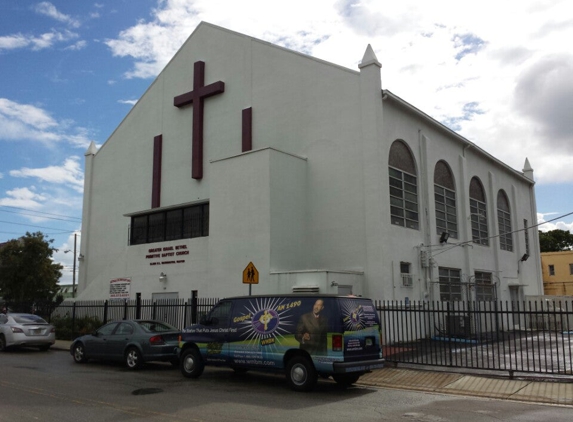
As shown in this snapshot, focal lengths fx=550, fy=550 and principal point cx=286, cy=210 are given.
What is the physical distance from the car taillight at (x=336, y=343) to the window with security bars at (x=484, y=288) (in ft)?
60.6

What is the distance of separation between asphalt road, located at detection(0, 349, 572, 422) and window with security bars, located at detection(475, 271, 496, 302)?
56.4ft

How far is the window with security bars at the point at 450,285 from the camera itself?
2465 cm

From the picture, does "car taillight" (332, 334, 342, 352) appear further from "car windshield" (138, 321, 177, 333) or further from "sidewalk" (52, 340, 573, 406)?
"car windshield" (138, 321, 177, 333)

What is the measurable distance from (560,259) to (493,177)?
109ft

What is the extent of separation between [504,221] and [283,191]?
17.8 metres

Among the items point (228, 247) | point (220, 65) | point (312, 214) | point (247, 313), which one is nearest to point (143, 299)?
point (228, 247)

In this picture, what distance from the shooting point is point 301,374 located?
1146cm

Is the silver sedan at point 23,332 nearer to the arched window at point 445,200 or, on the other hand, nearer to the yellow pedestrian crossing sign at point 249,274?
the yellow pedestrian crossing sign at point 249,274

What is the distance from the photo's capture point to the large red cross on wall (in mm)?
27188

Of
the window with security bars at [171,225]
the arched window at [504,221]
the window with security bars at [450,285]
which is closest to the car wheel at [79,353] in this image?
the window with security bars at [171,225]

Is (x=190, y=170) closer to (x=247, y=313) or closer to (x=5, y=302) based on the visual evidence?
(x=5, y=302)

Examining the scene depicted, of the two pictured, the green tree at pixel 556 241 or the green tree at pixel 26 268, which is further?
the green tree at pixel 556 241

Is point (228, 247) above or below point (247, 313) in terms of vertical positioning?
above

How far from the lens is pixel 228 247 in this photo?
22.3 metres
